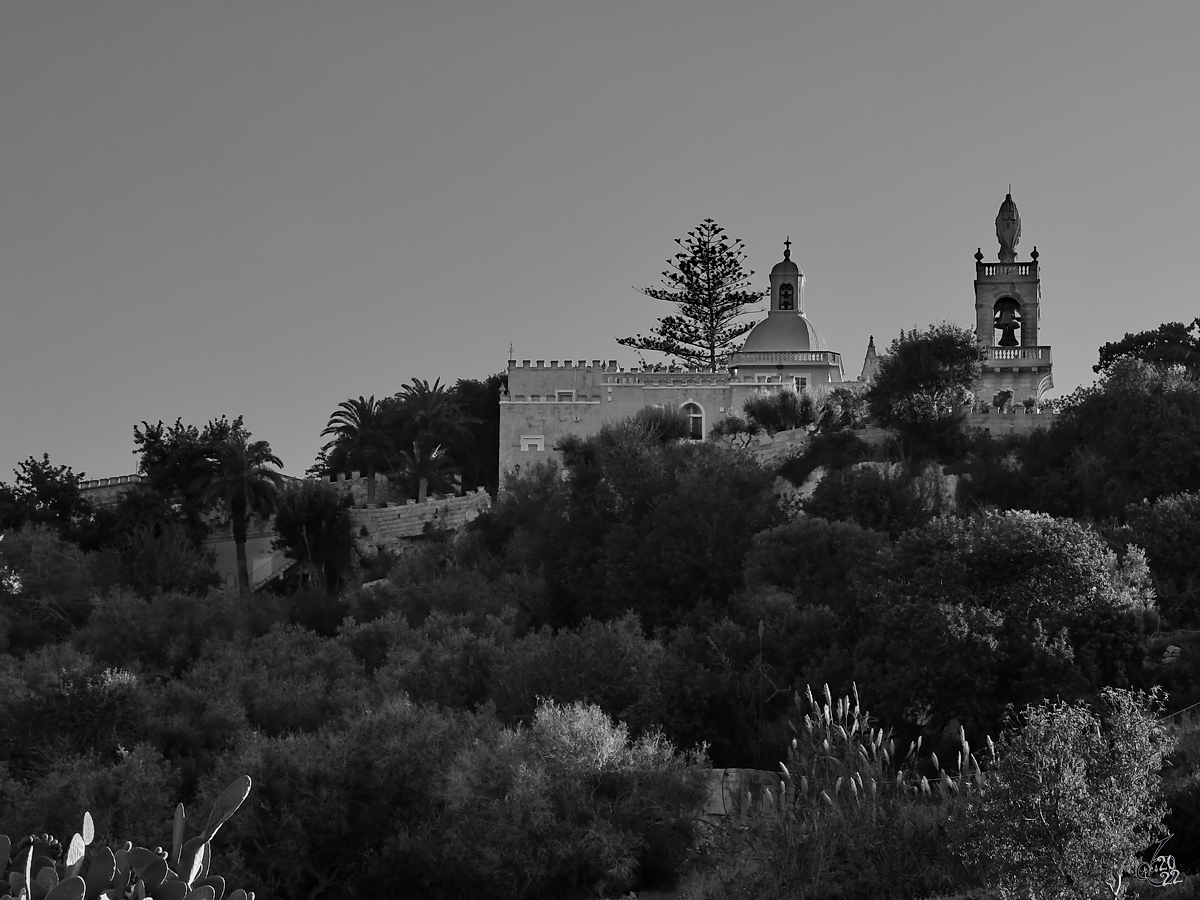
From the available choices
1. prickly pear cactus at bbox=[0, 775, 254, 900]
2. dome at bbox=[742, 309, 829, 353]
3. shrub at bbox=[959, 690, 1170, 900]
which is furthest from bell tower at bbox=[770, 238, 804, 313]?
prickly pear cactus at bbox=[0, 775, 254, 900]

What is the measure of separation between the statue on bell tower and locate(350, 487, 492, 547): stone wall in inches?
734

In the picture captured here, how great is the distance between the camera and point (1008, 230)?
197ft

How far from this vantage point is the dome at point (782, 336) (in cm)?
6288

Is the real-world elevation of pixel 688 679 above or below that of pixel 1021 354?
below

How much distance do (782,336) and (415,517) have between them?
14626 millimetres

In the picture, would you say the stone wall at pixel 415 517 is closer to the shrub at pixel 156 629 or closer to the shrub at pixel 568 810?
the shrub at pixel 156 629

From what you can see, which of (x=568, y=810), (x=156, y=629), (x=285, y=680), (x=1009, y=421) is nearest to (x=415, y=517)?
(x=156, y=629)

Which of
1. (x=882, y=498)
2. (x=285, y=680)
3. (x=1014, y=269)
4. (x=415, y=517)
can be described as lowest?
(x=285, y=680)

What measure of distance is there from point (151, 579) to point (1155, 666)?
30.3 metres

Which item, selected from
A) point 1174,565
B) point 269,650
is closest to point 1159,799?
point 1174,565

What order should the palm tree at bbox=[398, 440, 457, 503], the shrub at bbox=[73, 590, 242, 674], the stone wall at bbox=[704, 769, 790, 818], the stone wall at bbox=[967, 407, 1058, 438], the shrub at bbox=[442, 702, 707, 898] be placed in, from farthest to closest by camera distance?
the palm tree at bbox=[398, 440, 457, 503], the stone wall at bbox=[967, 407, 1058, 438], the shrub at bbox=[73, 590, 242, 674], the stone wall at bbox=[704, 769, 790, 818], the shrub at bbox=[442, 702, 707, 898]

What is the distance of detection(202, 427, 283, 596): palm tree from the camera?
55.9 metres

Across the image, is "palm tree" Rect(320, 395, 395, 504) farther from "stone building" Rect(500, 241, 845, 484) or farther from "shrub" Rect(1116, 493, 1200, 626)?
"shrub" Rect(1116, 493, 1200, 626)

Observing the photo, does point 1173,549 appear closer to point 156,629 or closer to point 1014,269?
point 1014,269
